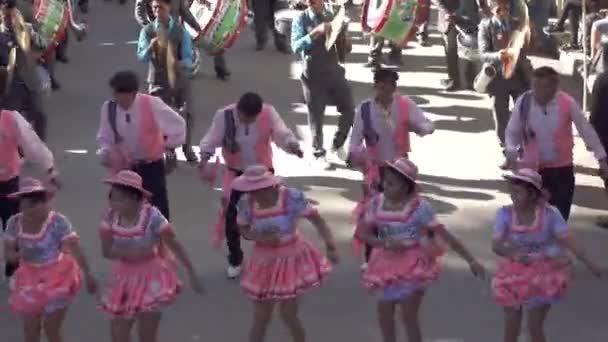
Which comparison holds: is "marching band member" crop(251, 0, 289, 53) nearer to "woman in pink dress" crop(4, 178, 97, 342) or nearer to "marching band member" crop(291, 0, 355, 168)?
"marching band member" crop(291, 0, 355, 168)

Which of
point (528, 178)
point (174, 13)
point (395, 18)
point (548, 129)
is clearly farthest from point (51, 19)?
point (528, 178)

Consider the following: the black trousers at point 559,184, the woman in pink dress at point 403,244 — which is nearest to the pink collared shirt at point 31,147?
the woman in pink dress at point 403,244

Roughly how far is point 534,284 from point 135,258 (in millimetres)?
2167

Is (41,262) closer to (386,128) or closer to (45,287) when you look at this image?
(45,287)

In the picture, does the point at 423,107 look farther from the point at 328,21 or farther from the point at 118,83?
the point at 118,83

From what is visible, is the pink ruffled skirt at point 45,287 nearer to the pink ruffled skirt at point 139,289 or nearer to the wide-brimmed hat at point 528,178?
the pink ruffled skirt at point 139,289

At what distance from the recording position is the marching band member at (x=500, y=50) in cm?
1097

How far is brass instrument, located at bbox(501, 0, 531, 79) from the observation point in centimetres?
1085

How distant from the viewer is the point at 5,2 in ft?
35.3

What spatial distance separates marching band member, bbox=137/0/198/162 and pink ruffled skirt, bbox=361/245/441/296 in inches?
191

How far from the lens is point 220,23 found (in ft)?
44.5

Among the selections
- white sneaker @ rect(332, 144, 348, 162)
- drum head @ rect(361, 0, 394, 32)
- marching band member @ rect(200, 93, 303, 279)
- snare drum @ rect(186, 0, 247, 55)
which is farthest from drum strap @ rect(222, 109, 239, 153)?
snare drum @ rect(186, 0, 247, 55)

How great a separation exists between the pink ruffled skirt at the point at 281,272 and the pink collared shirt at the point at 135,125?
1.86 meters

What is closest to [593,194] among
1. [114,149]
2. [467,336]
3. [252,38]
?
[467,336]
